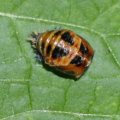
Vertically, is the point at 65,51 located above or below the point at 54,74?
above

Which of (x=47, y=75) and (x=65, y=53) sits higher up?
(x=65, y=53)

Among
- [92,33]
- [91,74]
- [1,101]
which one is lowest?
[1,101]

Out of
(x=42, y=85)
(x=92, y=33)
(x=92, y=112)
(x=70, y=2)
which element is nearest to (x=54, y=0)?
(x=70, y=2)

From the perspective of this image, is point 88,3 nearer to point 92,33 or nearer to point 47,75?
point 92,33

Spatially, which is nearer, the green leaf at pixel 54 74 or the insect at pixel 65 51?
the insect at pixel 65 51
